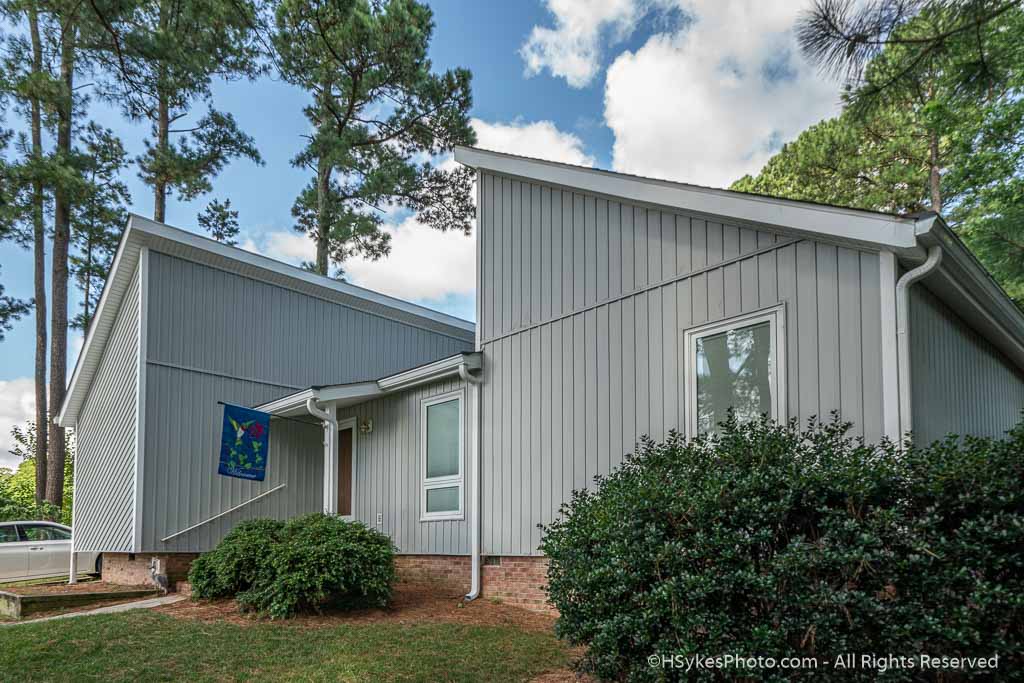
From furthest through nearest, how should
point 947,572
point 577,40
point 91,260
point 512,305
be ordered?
point 91,260 → point 577,40 → point 512,305 → point 947,572

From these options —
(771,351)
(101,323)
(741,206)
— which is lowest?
(771,351)

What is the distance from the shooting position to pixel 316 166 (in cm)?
2091

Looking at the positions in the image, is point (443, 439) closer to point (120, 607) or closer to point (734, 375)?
point (120, 607)

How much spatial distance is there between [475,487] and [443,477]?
0.85 meters

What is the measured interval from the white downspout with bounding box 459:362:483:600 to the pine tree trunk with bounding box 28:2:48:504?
14986 mm

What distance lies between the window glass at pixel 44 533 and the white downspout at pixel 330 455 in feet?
20.4

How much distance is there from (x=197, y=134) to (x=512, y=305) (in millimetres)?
15569

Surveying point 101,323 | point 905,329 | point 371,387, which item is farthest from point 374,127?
point 905,329

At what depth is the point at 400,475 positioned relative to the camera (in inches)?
411

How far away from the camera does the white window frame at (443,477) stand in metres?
9.48

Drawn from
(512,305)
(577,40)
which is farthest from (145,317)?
(577,40)

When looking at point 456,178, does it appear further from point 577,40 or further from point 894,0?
point 894,0

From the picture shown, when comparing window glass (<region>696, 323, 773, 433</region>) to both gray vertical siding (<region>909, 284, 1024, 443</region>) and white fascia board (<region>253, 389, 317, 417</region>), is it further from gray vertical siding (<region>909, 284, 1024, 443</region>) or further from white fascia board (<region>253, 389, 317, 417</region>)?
white fascia board (<region>253, 389, 317, 417</region>)

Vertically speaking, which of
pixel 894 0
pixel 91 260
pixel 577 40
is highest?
pixel 577 40
